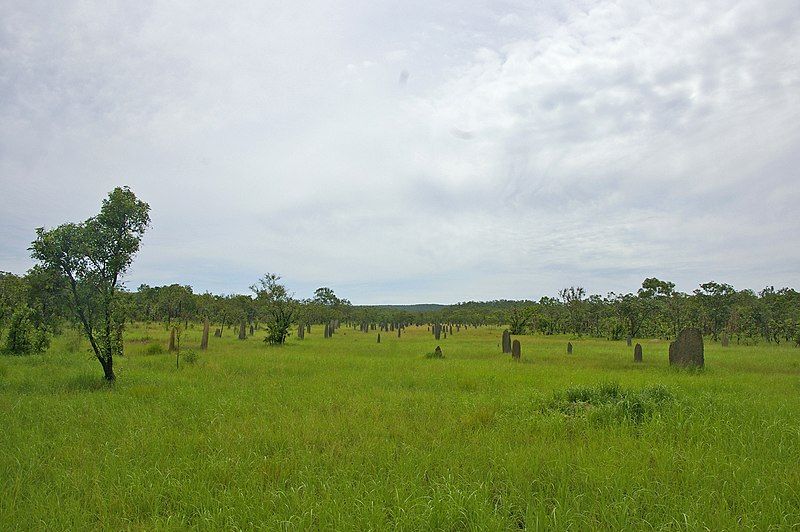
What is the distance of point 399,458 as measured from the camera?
19.3ft

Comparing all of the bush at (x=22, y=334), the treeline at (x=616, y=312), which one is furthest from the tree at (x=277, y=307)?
the bush at (x=22, y=334)

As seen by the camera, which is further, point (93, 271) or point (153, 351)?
point (153, 351)

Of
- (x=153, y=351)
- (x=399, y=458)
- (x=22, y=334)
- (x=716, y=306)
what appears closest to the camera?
(x=399, y=458)

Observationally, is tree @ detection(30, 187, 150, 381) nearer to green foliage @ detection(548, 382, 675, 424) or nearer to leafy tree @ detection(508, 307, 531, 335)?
green foliage @ detection(548, 382, 675, 424)

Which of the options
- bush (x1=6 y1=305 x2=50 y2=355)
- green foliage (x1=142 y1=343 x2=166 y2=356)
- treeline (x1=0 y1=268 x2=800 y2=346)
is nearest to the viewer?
bush (x1=6 y1=305 x2=50 y2=355)

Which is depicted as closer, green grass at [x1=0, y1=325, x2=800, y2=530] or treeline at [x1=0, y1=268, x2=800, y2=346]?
green grass at [x1=0, y1=325, x2=800, y2=530]

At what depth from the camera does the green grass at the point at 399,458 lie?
14.4 ft

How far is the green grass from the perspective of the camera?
14.4 ft

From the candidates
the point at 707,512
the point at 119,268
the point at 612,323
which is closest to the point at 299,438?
the point at 707,512

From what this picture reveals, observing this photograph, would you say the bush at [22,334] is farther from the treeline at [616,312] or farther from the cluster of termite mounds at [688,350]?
the cluster of termite mounds at [688,350]

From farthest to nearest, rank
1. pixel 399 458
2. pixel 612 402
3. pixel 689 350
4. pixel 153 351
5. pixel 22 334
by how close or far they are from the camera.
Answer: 1. pixel 153 351
2. pixel 22 334
3. pixel 689 350
4. pixel 612 402
5. pixel 399 458

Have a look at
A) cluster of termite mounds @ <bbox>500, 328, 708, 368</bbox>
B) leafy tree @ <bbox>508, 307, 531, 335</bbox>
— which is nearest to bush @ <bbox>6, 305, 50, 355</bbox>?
cluster of termite mounds @ <bbox>500, 328, 708, 368</bbox>

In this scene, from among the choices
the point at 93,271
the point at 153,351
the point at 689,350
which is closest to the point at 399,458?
the point at 93,271

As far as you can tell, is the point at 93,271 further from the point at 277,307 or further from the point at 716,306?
the point at 716,306
